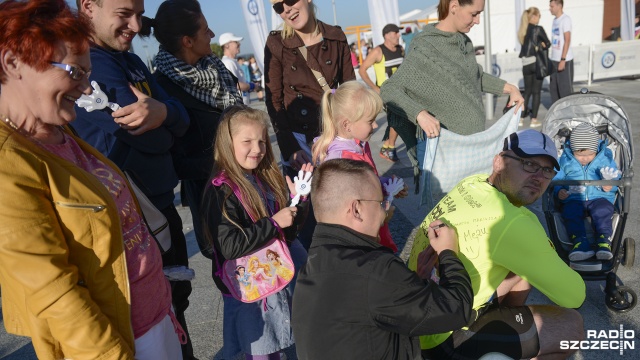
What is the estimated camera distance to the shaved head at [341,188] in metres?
1.62

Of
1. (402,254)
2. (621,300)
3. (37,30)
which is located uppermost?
(37,30)

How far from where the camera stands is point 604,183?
2.97 meters

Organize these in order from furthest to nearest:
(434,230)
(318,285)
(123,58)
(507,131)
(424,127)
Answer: (507,131) < (424,127) < (123,58) < (434,230) < (318,285)

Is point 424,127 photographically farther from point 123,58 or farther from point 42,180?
point 42,180

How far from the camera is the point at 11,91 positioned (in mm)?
1194

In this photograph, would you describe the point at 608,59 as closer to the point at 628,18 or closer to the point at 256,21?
the point at 628,18

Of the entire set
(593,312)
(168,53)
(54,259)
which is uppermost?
(168,53)

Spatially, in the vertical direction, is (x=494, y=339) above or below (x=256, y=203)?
below

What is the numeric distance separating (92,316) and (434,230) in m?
1.26

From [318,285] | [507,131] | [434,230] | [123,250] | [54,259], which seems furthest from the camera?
[507,131]

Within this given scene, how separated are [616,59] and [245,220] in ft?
46.6

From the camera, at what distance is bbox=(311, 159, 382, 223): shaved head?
1.62 m

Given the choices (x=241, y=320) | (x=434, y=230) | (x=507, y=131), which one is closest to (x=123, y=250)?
(x=241, y=320)

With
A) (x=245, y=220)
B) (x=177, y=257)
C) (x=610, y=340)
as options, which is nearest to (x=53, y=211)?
(x=245, y=220)
